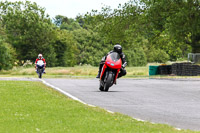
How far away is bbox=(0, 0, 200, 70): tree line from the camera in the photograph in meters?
40.4

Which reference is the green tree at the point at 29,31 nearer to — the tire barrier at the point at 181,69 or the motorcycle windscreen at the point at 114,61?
the tire barrier at the point at 181,69

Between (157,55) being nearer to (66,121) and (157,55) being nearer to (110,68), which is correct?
(110,68)

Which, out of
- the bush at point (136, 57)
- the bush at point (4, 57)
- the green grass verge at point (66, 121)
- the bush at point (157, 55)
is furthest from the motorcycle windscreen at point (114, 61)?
the bush at point (157, 55)

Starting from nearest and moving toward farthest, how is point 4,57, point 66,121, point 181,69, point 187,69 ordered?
1. point 66,121
2. point 187,69
3. point 181,69
4. point 4,57

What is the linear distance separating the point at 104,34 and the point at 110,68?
27927 mm

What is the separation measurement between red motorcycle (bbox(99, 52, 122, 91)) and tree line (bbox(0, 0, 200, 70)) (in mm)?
19781

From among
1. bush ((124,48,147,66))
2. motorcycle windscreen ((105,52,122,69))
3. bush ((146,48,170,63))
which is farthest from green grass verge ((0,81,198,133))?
bush ((146,48,170,63))

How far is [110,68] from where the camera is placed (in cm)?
1931

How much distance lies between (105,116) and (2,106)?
299 cm

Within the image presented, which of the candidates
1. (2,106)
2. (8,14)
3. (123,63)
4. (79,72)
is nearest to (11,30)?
(8,14)

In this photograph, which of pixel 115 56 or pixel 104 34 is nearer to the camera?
pixel 115 56

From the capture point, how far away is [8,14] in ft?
274

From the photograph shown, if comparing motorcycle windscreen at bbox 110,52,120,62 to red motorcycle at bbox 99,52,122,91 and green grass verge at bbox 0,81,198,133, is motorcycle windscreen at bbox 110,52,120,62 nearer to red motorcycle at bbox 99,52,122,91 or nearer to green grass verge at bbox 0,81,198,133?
red motorcycle at bbox 99,52,122,91

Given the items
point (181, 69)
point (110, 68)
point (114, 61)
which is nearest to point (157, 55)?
point (181, 69)
